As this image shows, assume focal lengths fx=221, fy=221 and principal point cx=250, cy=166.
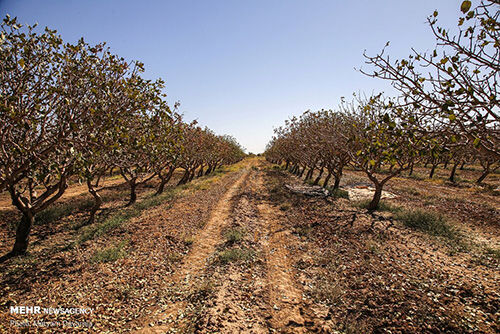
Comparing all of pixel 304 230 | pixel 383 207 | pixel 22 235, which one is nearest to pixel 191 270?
pixel 304 230

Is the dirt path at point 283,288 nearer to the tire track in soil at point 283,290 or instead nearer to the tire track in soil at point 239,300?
the tire track in soil at point 283,290

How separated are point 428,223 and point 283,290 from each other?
12.1m

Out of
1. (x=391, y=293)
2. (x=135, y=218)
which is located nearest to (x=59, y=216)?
(x=135, y=218)

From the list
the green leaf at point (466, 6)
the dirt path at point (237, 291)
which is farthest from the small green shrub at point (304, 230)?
the green leaf at point (466, 6)

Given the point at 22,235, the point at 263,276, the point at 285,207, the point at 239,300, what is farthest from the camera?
the point at 285,207

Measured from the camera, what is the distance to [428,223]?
47.9 feet

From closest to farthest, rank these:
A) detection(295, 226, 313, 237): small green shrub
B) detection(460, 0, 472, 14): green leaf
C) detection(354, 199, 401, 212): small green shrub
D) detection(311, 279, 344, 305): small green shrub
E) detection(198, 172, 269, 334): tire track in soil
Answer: detection(460, 0, 472, 14): green leaf < detection(198, 172, 269, 334): tire track in soil < detection(311, 279, 344, 305): small green shrub < detection(295, 226, 313, 237): small green shrub < detection(354, 199, 401, 212): small green shrub

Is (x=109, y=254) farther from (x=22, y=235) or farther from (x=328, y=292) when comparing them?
(x=328, y=292)

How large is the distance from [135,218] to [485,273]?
66.8 ft

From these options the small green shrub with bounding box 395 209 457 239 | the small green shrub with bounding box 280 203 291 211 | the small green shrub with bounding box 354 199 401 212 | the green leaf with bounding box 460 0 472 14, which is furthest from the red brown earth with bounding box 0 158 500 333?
the green leaf with bounding box 460 0 472 14

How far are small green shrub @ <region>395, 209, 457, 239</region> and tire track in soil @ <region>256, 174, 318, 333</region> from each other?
8457 millimetres

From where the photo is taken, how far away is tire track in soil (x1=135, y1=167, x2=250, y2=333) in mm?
7089

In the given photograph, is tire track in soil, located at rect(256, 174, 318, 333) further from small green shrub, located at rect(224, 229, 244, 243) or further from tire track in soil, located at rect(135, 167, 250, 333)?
tire track in soil, located at rect(135, 167, 250, 333)

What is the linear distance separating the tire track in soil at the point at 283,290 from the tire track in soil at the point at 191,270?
3.02m
